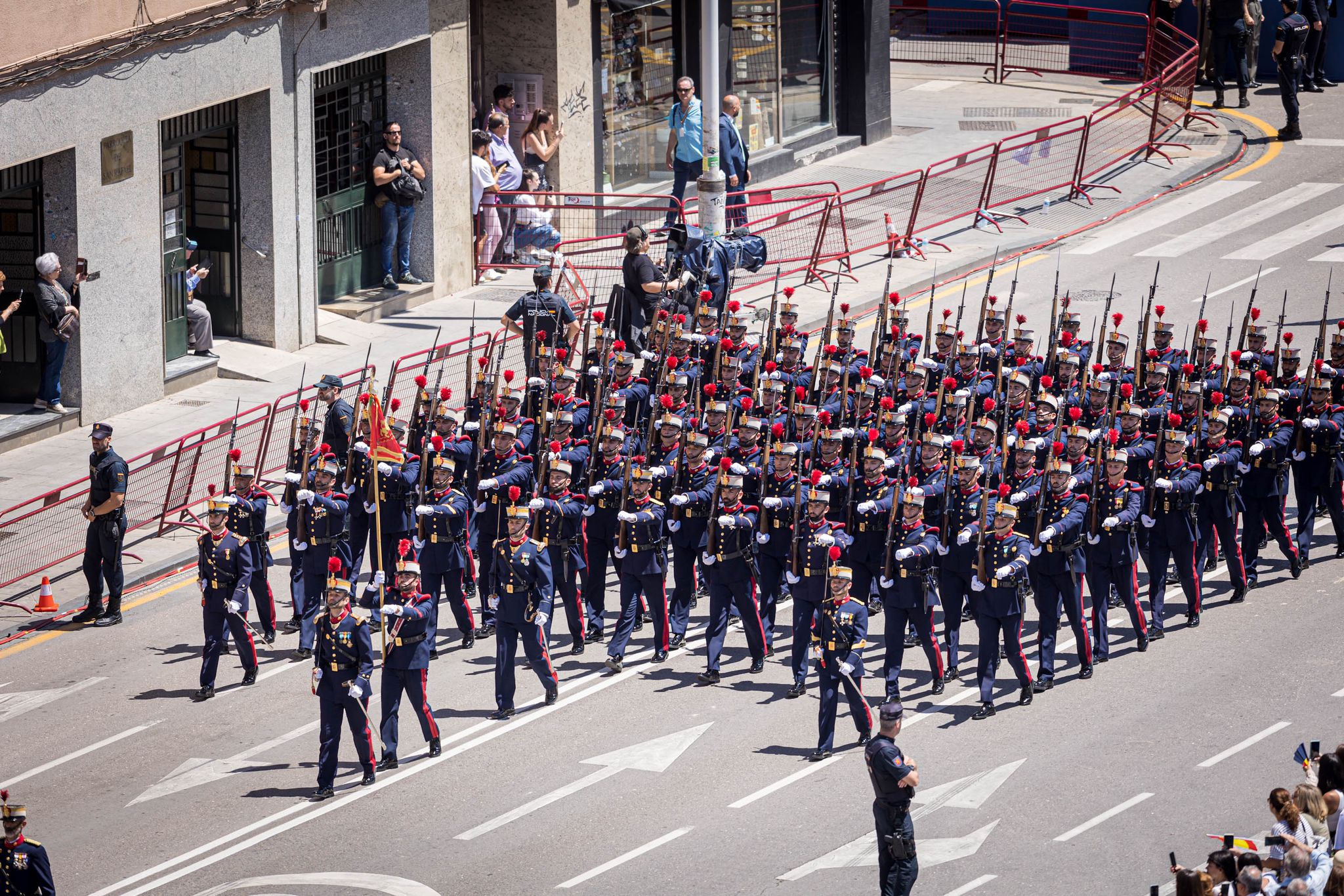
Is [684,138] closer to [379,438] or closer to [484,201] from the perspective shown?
[484,201]

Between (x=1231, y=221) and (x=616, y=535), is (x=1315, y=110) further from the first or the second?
(x=616, y=535)

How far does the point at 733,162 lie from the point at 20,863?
16450 mm

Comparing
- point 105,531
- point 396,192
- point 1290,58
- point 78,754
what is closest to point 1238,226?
point 1290,58

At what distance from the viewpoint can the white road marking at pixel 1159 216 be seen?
93.8 ft

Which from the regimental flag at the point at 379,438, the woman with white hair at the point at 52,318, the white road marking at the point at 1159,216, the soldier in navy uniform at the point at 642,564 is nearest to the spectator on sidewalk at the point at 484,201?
the woman with white hair at the point at 52,318

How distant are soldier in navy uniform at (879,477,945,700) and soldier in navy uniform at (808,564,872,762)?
2.75ft

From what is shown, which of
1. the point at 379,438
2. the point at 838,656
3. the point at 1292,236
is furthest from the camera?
the point at 1292,236

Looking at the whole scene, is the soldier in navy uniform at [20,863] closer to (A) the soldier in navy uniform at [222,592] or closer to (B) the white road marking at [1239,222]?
(A) the soldier in navy uniform at [222,592]

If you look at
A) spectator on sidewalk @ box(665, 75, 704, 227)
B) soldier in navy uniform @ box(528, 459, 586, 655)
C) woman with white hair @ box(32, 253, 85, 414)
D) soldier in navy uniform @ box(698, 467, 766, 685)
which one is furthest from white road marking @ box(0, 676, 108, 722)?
spectator on sidewalk @ box(665, 75, 704, 227)

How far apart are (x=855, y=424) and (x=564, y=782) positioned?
5937 millimetres

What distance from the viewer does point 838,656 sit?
1594 centimetres

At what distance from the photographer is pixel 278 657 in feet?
59.8

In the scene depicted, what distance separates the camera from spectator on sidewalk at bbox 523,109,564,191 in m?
28.2

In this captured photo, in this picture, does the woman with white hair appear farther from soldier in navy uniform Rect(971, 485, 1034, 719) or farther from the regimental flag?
soldier in navy uniform Rect(971, 485, 1034, 719)
